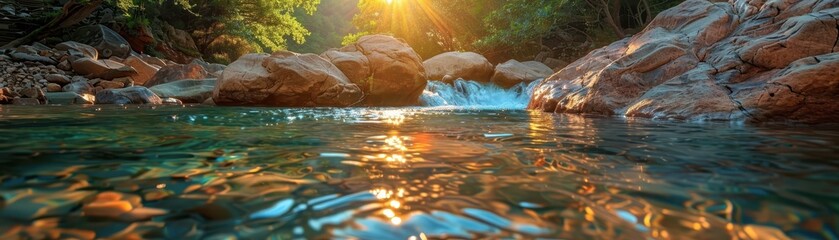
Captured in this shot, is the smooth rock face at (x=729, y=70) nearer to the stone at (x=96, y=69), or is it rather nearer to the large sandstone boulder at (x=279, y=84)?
the large sandstone boulder at (x=279, y=84)

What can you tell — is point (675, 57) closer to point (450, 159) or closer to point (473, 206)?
point (450, 159)

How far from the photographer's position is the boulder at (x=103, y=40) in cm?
1633

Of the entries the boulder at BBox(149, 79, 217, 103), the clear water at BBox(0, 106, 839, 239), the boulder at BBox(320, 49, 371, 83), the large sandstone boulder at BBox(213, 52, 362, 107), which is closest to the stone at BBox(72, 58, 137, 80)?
the boulder at BBox(149, 79, 217, 103)

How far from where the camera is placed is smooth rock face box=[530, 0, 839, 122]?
4.38m

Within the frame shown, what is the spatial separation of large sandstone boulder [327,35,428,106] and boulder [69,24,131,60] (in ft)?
33.7

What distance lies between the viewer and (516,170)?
1.81 metres

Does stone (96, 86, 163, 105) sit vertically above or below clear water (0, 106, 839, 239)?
above

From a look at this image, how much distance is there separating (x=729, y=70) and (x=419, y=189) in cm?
555

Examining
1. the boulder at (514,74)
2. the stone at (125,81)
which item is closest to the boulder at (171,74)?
the stone at (125,81)

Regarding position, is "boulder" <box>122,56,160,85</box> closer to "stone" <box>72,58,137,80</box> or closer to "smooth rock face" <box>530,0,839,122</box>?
"stone" <box>72,58,137,80</box>

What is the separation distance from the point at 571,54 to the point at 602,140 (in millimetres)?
19182

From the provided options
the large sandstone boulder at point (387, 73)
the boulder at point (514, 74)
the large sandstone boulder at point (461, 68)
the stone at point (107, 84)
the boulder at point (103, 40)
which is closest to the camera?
the large sandstone boulder at point (387, 73)

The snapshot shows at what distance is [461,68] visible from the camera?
55.3 feet

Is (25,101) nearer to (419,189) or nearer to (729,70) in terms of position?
(419,189)
